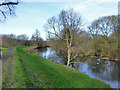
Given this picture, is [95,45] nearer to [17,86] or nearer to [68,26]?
[68,26]

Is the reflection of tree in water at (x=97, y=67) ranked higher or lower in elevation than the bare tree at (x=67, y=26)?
lower

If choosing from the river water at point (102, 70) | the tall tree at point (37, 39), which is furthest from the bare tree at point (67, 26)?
the tall tree at point (37, 39)

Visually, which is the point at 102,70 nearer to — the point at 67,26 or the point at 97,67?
the point at 97,67

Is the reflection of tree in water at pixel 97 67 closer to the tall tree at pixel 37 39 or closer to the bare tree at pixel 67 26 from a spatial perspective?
the bare tree at pixel 67 26

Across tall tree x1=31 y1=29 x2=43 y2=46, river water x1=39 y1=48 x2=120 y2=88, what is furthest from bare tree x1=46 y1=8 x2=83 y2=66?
tall tree x1=31 y1=29 x2=43 y2=46

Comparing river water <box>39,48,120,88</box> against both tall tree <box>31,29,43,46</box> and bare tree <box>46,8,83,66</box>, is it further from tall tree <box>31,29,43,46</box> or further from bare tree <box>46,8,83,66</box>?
tall tree <box>31,29,43,46</box>

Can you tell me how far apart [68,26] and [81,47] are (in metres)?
3.89

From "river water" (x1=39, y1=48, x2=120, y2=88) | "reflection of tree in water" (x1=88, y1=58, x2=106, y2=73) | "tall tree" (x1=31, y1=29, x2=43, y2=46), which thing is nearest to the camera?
"river water" (x1=39, y1=48, x2=120, y2=88)

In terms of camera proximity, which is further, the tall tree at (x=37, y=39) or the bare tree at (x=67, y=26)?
the tall tree at (x=37, y=39)

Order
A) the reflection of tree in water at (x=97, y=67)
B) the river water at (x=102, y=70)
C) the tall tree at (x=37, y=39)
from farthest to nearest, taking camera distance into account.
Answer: the tall tree at (x=37, y=39), the reflection of tree in water at (x=97, y=67), the river water at (x=102, y=70)

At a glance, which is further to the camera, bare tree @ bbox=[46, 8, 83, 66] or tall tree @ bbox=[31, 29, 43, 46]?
tall tree @ bbox=[31, 29, 43, 46]

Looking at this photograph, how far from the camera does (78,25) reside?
13.9m

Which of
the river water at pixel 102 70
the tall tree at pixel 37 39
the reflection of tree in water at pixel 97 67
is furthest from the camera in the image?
the tall tree at pixel 37 39

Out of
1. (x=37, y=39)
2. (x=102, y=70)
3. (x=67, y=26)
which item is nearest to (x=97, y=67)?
(x=102, y=70)
